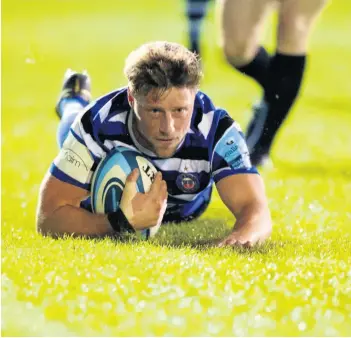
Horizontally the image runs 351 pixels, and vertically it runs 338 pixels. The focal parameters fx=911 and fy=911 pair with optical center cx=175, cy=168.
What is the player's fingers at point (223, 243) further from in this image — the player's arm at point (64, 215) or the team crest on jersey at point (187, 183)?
the player's arm at point (64, 215)

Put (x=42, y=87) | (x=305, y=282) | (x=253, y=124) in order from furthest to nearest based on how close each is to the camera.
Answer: (x=42, y=87)
(x=253, y=124)
(x=305, y=282)

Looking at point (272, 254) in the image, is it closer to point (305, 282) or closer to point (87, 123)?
point (305, 282)

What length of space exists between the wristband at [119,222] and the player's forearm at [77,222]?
0.03 metres

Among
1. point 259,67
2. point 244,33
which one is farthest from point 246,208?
point 259,67

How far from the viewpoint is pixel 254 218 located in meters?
4.64

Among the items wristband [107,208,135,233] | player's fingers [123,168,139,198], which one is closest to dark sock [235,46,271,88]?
player's fingers [123,168,139,198]

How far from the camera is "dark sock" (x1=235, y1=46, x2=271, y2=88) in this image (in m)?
5.84

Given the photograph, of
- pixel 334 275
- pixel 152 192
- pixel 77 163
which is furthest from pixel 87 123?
pixel 334 275

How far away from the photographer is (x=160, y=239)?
15.6 feet

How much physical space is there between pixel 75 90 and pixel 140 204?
190cm

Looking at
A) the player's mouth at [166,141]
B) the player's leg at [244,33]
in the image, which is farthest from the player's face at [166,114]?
the player's leg at [244,33]

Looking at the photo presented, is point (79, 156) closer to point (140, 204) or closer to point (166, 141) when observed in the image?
point (140, 204)

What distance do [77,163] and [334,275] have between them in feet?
4.69

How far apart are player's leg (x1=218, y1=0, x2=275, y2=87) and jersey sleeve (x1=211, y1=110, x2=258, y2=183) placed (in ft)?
3.00
